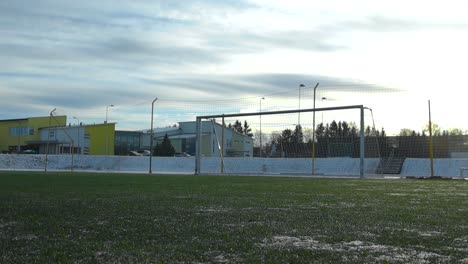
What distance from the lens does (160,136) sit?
2862 inches

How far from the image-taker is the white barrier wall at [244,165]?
Result: 28516 millimetres

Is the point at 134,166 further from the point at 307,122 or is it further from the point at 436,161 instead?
the point at 436,161

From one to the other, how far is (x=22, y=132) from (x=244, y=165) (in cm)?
4551

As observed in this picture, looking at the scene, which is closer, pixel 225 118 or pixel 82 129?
pixel 225 118

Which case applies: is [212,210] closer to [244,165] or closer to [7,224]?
[7,224]

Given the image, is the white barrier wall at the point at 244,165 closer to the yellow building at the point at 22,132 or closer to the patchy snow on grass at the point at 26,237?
the patchy snow on grass at the point at 26,237

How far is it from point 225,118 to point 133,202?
22.3 metres

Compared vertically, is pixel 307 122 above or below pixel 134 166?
above

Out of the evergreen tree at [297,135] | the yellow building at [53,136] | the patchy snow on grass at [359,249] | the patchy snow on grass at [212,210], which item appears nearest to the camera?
the patchy snow on grass at [359,249]

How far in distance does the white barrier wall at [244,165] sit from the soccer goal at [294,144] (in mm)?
53

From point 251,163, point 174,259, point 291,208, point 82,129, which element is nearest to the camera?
point 174,259

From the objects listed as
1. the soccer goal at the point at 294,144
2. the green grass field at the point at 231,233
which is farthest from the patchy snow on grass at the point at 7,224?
the soccer goal at the point at 294,144

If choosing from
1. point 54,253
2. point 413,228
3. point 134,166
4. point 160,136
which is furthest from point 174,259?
point 160,136

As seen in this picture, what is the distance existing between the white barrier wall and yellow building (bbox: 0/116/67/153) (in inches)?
999
